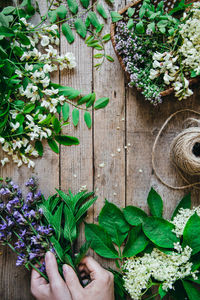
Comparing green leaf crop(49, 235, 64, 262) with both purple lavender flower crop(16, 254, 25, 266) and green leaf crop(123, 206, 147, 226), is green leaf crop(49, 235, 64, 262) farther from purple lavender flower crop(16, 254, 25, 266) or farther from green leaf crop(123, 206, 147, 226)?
green leaf crop(123, 206, 147, 226)

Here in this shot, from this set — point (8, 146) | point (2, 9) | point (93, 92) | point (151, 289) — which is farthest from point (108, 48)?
point (151, 289)

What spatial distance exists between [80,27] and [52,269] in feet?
3.53

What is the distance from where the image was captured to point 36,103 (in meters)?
1.26

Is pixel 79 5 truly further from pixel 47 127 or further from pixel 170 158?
pixel 170 158

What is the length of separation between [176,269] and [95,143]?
0.65m

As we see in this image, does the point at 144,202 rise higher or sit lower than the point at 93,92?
lower

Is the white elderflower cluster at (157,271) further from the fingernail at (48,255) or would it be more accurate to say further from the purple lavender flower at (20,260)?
the purple lavender flower at (20,260)

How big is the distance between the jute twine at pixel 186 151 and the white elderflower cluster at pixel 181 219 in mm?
118

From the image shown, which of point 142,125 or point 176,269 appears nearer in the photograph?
point 176,269

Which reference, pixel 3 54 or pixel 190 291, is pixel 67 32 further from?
pixel 190 291

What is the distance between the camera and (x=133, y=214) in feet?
4.09

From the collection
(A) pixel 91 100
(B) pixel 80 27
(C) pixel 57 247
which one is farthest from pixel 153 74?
(C) pixel 57 247

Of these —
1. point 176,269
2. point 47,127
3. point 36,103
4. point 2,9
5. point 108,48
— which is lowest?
point 176,269

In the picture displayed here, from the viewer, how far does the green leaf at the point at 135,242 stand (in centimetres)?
120
